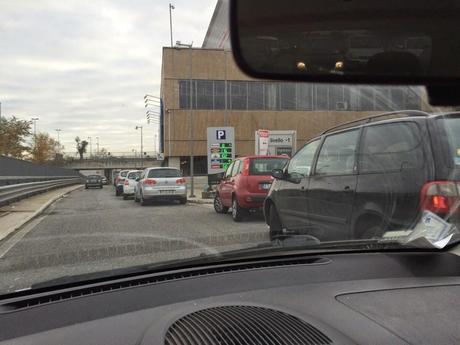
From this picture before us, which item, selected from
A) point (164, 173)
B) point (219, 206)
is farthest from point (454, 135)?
point (164, 173)

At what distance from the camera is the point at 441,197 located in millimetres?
4723

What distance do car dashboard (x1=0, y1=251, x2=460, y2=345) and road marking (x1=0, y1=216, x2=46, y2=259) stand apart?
16.2ft

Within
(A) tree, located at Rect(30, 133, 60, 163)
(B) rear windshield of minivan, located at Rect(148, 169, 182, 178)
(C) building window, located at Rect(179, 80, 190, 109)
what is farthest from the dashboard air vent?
(A) tree, located at Rect(30, 133, 60, 163)

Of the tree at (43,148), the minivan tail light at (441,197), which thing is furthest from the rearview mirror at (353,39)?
the tree at (43,148)

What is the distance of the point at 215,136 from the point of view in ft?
75.9

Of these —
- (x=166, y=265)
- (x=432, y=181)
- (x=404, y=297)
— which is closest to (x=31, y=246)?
(x=166, y=265)

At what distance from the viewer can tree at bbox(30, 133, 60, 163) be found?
256 feet

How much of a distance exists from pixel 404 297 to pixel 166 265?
1464 millimetres

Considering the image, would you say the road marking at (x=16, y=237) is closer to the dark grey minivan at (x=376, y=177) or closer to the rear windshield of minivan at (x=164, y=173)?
the dark grey minivan at (x=376, y=177)

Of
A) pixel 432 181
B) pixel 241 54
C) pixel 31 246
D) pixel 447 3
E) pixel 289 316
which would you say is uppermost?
pixel 447 3

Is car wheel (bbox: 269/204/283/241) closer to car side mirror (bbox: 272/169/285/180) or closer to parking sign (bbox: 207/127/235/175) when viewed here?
car side mirror (bbox: 272/169/285/180)

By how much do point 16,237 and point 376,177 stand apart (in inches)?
268

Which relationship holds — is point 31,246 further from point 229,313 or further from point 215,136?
point 215,136

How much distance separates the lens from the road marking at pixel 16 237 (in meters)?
7.99
